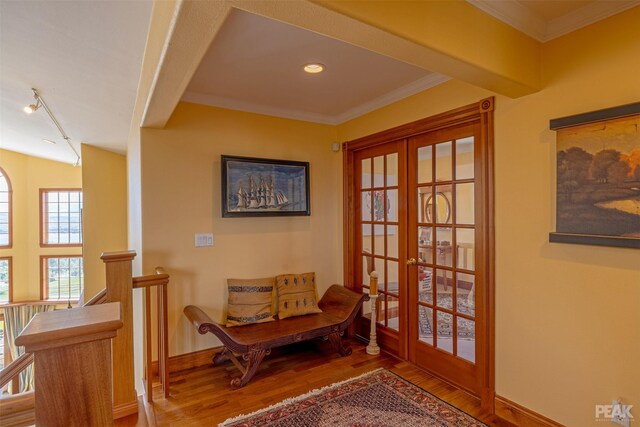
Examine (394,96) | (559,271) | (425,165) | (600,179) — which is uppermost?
(394,96)

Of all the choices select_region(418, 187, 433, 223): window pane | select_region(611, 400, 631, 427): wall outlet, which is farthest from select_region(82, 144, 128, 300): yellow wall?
select_region(611, 400, 631, 427): wall outlet

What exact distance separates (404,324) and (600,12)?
2475 millimetres

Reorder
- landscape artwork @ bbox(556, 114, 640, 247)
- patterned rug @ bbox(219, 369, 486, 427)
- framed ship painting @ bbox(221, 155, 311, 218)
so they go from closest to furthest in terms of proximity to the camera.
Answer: landscape artwork @ bbox(556, 114, 640, 247) → patterned rug @ bbox(219, 369, 486, 427) → framed ship painting @ bbox(221, 155, 311, 218)

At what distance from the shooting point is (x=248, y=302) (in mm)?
2969

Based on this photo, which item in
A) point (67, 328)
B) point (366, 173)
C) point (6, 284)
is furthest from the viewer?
point (6, 284)

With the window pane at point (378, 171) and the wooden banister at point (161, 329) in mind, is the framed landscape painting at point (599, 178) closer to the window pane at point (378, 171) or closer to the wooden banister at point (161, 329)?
the window pane at point (378, 171)

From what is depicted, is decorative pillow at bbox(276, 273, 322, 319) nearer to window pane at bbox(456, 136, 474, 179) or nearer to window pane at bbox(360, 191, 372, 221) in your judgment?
window pane at bbox(360, 191, 372, 221)

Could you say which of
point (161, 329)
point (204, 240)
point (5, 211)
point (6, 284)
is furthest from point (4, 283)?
→ point (161, 329)

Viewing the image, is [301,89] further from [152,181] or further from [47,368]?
[47,368]

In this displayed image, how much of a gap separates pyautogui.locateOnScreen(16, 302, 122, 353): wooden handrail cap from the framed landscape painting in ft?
6.97

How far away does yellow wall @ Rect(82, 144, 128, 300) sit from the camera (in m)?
5.09

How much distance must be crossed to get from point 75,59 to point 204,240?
168 centimetres

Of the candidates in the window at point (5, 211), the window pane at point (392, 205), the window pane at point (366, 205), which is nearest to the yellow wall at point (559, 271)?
the window pane at point (392, 205)

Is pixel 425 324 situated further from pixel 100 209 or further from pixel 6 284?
pixel 6 284
